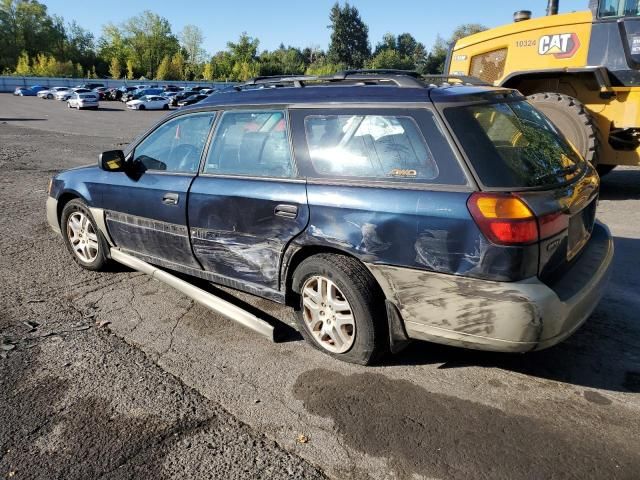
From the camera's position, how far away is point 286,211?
3338 mm

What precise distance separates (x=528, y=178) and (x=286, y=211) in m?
1.47

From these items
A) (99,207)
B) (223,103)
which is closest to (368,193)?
(223,103)

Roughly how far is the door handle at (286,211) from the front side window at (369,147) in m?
0.29

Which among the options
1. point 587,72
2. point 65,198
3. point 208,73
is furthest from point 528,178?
point 208,73

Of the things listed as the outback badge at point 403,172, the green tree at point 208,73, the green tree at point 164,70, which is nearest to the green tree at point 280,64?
the green tree at point 208,73

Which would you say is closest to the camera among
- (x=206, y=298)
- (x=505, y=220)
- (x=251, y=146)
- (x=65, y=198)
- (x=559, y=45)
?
(x=505, y=220)

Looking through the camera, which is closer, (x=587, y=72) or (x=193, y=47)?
(x=587, y=72)

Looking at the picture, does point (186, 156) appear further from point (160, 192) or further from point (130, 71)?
point (130, 71)

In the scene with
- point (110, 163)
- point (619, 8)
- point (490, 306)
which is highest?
point (619, 8)

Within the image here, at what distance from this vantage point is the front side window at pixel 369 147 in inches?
116

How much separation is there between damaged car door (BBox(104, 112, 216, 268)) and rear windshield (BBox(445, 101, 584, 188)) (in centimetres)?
202

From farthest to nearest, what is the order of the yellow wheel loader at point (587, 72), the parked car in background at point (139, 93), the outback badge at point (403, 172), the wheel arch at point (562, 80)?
the parked car in background at point (139, 93), the wheel arch at point (562, 80), the yellow wheel loader at point (587, 72), the outback badge at point (403, 172)

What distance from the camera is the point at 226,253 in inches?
148

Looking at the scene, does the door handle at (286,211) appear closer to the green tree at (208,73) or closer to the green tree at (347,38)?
the green tree at (208,73)
